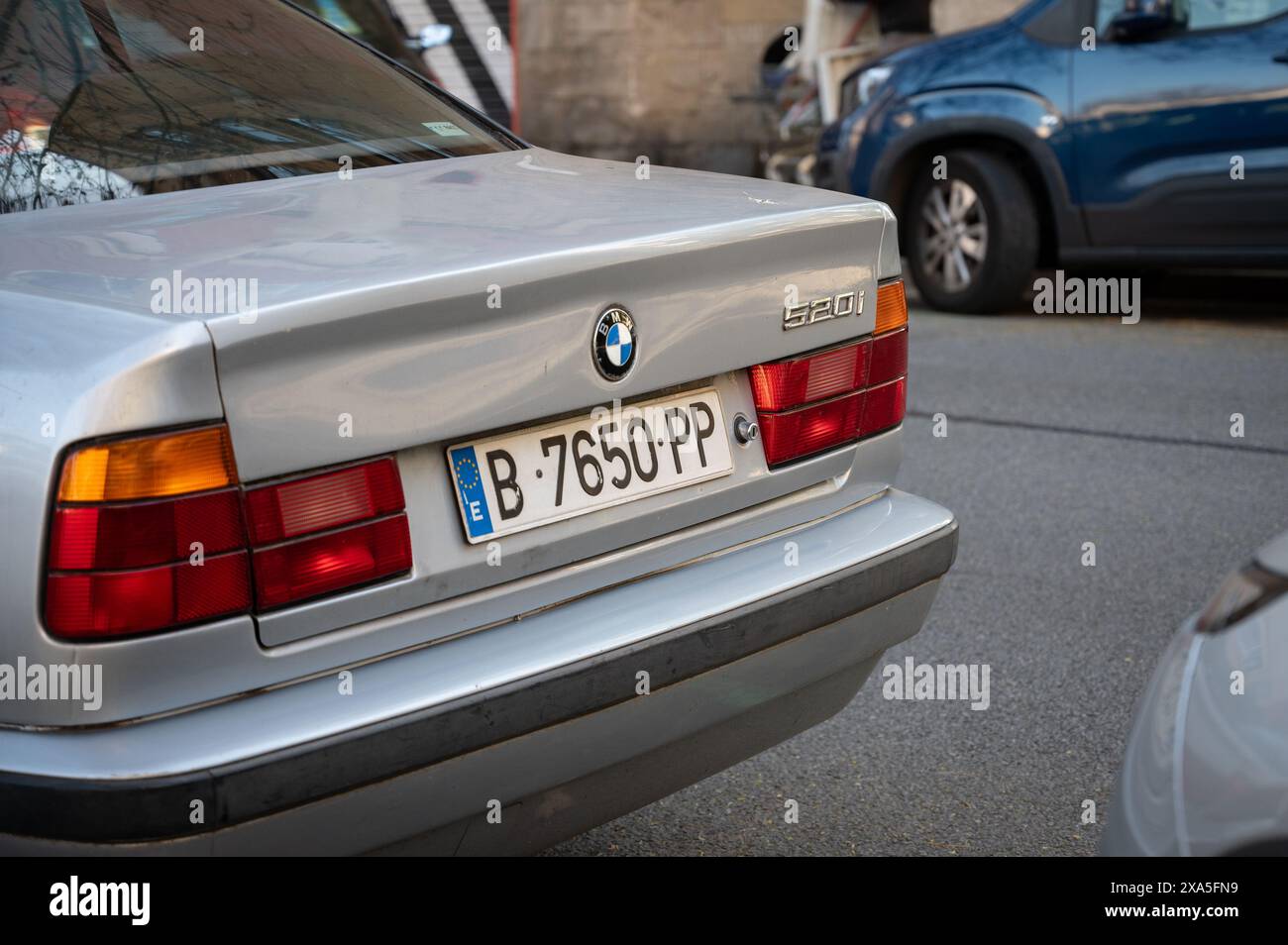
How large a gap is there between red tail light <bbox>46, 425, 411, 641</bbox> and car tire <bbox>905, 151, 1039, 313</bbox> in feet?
21.9

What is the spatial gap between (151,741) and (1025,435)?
177 inches

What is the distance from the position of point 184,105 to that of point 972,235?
6.26 m

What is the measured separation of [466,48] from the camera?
15734 millimetres

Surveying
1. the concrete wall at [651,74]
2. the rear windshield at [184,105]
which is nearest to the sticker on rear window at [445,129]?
the rear windshield at [184,105]

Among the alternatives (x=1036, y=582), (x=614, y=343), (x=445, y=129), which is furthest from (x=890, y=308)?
(x=1036, y=582)

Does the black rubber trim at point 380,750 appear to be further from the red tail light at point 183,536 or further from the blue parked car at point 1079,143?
the blue parked car at point 1079,143

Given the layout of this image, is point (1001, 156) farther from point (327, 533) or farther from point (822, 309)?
point (327, 533)

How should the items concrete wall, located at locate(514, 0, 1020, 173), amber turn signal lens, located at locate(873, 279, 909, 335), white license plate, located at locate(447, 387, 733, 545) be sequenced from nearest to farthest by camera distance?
1. white license plate, located at locate(447, 387, 733, 545)
2. amber turn signal lens, located at locate(873, 279, 909, 335)
3. concrete wall, located at locate(514, 0, 1020, 173)

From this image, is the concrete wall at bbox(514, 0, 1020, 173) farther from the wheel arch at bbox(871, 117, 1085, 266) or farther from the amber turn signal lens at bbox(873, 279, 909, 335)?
the amber turn signal lens at bbox(873, 279, 909, 335)

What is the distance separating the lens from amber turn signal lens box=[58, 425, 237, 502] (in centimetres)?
182

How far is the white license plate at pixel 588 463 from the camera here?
2.12 metres

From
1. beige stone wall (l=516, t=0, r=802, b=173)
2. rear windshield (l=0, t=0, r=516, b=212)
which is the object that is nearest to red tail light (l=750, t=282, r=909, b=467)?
rear windshield (l=0, t=0, r=516, b=212)
